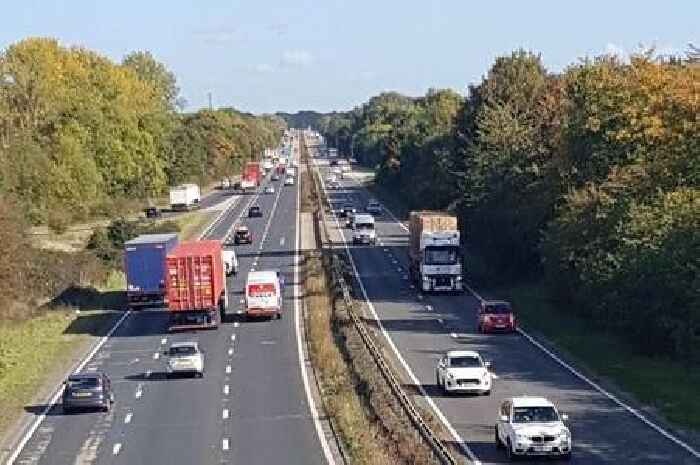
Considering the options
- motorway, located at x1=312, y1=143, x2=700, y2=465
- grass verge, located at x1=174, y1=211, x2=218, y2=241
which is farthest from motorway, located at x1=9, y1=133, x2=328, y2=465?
grass verge, located at x1=174, y1=211, x2=218, y2=241

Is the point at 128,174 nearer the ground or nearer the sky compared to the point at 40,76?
nearer the ground

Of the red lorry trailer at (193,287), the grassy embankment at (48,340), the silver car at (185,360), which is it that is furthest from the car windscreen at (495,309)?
the grassy embankment at (48,340)

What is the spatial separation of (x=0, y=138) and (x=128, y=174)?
68.3 ft

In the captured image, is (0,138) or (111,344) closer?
(111,344)

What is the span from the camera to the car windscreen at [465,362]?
143 ft

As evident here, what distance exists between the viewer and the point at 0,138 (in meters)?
124

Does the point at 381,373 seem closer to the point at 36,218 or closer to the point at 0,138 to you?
the point at 36,218

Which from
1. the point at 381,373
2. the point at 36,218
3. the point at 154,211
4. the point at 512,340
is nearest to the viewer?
the point at 381,373

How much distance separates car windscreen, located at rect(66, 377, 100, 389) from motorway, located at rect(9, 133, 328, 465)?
0.91 meters

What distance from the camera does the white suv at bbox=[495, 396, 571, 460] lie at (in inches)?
1271

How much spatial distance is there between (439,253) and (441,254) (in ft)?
0.45

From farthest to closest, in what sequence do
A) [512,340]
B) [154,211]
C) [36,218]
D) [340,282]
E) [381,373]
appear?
[154,211]
[36,218]
[340,282]
[512,340]
[381,373]

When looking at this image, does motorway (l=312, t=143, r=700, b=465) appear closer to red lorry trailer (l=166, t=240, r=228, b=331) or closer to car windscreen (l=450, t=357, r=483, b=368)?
car windscreen (l=450, t=357, r=483, b=368)

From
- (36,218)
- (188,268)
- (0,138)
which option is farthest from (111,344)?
(0,138)
